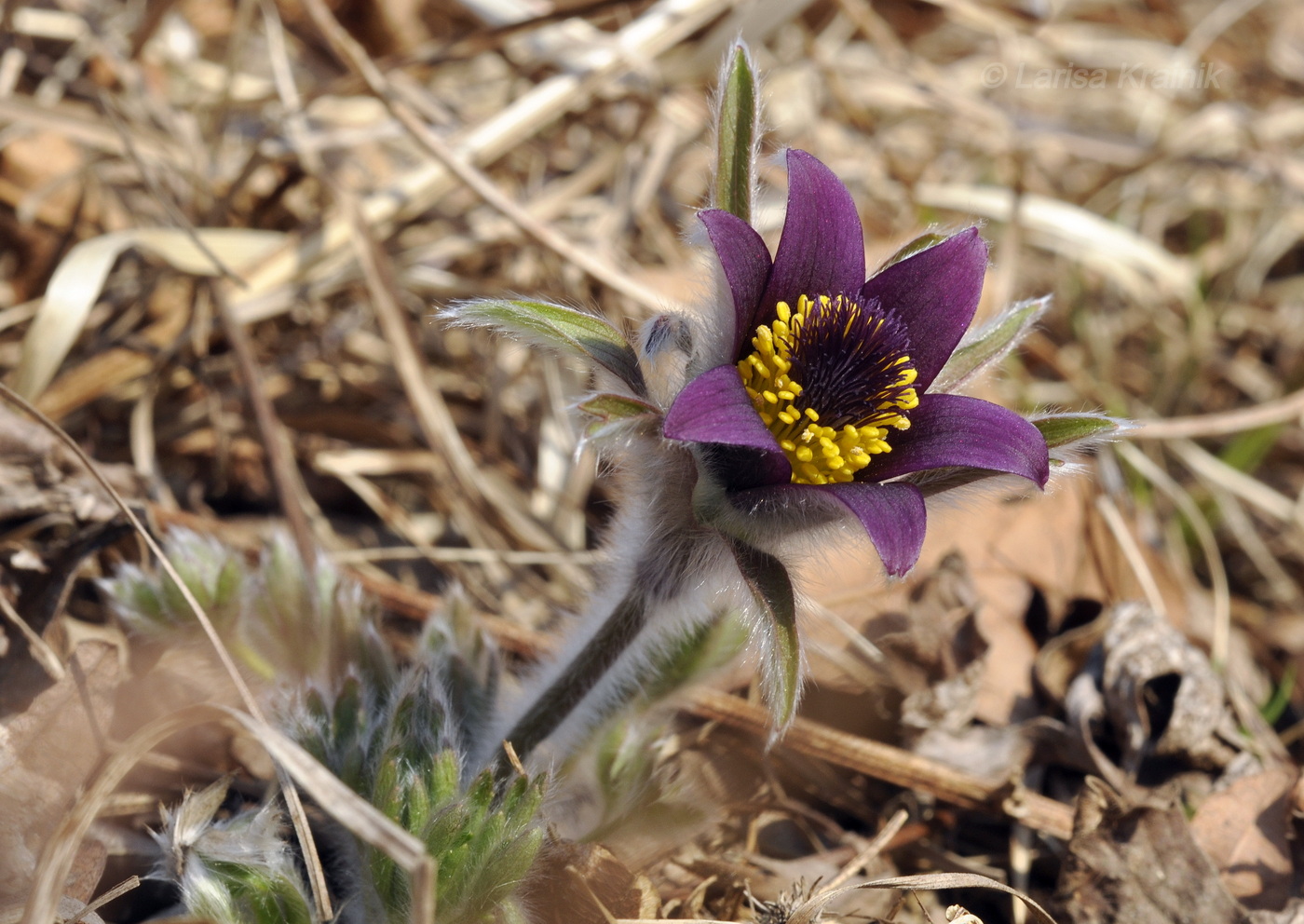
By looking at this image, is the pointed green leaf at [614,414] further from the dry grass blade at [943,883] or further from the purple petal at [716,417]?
the dry grass blade at [943,883]

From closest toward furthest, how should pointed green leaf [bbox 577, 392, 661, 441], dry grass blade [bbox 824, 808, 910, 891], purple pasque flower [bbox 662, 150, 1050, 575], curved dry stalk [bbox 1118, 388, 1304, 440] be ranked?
pointed green leaf [bbox 577, 392, 661, 441] < purple pasque flower [bbox 662, 150, 1050, 575] < dry grass blade [bbox 824, 808, 910, 891] < curved dry stalk [bbox 1118, 388, 1304, 440]

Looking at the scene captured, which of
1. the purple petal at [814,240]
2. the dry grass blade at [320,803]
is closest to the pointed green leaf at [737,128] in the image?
the purple petal at [814,240]

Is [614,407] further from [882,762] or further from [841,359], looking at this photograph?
[882,762]

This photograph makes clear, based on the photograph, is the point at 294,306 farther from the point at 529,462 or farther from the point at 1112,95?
the point at 1112,95

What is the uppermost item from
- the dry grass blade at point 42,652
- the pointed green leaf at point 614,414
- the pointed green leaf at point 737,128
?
the pointed green leaf at point 737,128

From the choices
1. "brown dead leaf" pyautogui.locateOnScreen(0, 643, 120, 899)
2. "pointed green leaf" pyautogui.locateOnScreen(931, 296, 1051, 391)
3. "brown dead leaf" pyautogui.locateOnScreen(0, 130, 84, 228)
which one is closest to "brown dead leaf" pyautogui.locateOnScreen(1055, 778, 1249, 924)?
"pointed green leaf" pyautogui.locateOnScreen(931, 296, 1051, 391)

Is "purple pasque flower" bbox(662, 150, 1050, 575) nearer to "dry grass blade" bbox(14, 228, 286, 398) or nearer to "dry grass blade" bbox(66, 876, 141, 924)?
"dry grass blade" bbox(66, 876, 141, 924)
